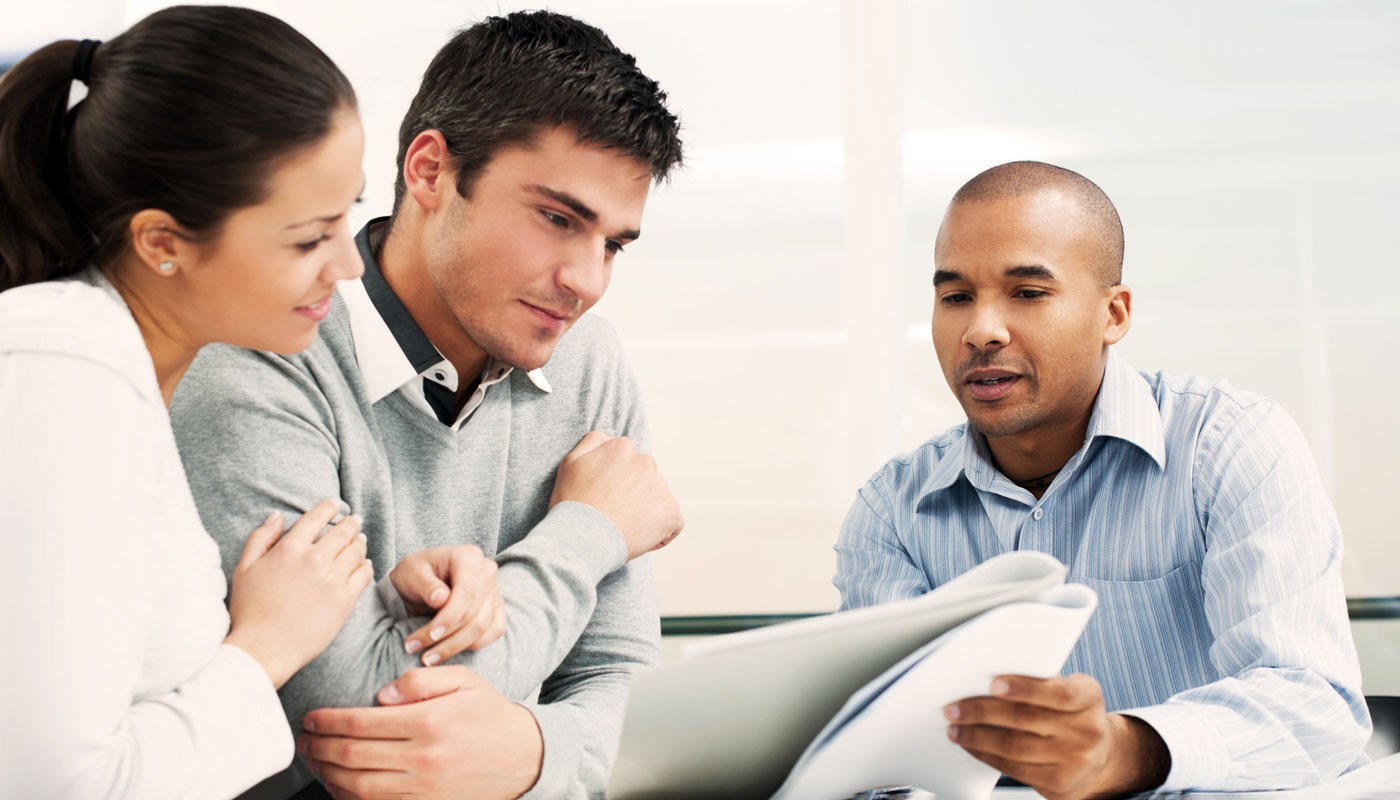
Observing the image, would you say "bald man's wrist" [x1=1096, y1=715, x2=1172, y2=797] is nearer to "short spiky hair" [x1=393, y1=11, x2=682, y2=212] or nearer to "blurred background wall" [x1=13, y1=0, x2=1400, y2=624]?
"short spiky hair" [x1=393, y1=11, x2=682, y2=212]

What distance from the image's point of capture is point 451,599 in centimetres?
97

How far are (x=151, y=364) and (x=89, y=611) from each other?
0.69ft

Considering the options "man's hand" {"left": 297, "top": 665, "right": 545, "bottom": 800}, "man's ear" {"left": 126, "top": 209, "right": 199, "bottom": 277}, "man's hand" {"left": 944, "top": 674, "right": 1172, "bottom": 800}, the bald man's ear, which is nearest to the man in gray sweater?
"man's hand" {"left": 297, "top": 665, "right": 545, "bottom": 800}

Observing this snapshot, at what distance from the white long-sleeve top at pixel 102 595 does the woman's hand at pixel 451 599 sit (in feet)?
0.51

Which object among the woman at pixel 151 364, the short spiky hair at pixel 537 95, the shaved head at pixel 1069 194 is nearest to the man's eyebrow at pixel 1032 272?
the shaved head at pixel 1069 194

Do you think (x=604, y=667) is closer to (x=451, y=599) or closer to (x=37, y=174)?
(x=451, y=599)

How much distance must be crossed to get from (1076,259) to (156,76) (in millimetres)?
1189

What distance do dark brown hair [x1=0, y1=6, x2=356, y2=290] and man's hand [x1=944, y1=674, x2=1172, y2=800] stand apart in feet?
2.42

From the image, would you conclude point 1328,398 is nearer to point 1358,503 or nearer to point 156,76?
point 1358,503

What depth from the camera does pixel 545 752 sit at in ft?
3.30

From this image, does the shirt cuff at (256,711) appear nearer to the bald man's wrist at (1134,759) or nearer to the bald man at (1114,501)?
the bald man's wrist at (1134,759)

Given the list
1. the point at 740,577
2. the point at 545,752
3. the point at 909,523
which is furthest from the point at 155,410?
the point at 740,577

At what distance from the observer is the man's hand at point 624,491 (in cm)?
121

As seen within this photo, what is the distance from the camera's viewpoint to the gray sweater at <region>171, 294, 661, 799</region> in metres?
0.98
